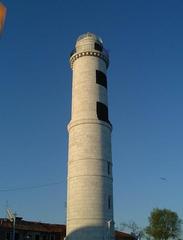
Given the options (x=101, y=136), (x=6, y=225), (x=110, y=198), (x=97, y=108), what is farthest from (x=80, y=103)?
(x=6, y=225)

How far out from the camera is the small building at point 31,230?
5706 cm

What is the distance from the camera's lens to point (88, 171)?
3744cm

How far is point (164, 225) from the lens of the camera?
2923 inches

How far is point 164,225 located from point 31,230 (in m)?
28.5

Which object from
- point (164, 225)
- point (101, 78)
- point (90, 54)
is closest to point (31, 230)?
point (164, 225)

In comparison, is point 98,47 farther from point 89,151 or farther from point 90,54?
point 89,151

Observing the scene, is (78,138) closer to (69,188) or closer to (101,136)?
(101,136)

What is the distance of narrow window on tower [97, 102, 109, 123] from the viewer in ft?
133

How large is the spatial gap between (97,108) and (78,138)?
4.13m

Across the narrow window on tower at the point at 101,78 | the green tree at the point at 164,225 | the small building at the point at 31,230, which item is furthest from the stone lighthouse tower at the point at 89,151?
Result: the green tree at the point at 164,225

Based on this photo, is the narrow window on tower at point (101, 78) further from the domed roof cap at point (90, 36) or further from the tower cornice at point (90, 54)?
the domed roof cap at point (90, 36)

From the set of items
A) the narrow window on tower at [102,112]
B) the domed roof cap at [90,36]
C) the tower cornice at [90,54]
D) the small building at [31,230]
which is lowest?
the small building at [31,230]

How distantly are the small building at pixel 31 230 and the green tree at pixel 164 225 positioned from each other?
63.6ft

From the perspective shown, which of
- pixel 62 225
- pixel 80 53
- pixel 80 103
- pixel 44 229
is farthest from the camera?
pixel 62 225
